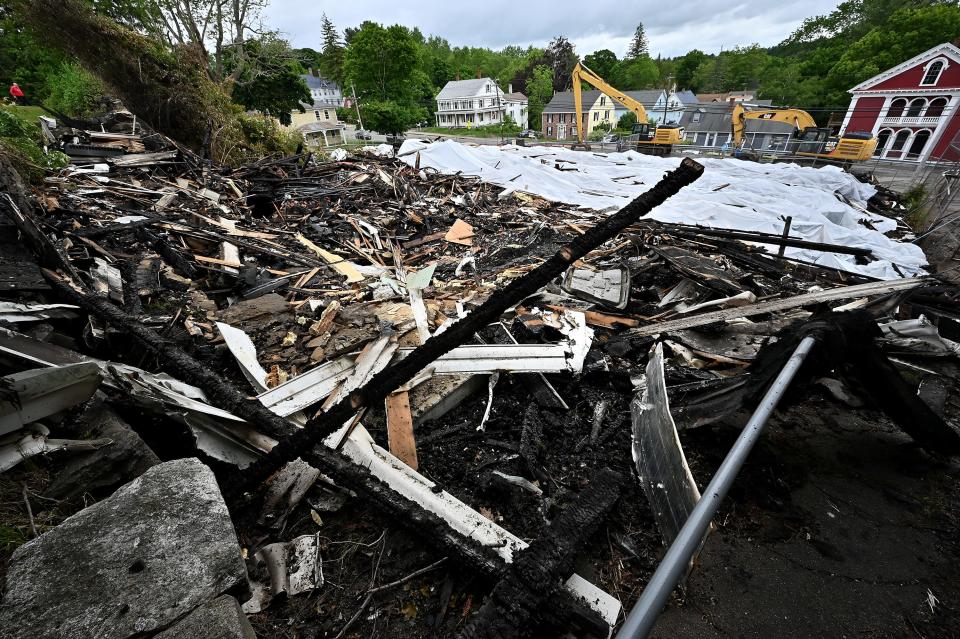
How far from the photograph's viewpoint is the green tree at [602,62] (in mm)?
67375

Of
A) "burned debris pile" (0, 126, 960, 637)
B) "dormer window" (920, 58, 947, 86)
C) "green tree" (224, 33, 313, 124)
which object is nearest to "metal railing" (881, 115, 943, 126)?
"dormer window" (920, 58, 947, 86)

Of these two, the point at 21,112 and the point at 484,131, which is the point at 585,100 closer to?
the point at 484,131

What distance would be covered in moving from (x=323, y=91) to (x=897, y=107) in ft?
209

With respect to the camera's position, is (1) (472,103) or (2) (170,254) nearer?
(2) (170,254)

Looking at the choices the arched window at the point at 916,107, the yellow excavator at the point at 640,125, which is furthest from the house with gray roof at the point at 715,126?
the yellow excavator at the point at 640,125

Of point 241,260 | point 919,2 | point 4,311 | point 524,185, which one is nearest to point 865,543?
point 4,311

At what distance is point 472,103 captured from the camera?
167ft

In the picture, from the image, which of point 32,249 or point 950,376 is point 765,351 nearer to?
point 950,376

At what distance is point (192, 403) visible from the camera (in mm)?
2480

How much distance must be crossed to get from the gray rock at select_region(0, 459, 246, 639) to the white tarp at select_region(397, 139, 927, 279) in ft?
32.0

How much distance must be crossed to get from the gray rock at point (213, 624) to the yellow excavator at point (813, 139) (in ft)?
81.2

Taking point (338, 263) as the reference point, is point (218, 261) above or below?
above

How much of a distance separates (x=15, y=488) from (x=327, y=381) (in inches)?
70.0

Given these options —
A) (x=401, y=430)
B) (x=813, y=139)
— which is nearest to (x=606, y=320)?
(x=401, y=430)
